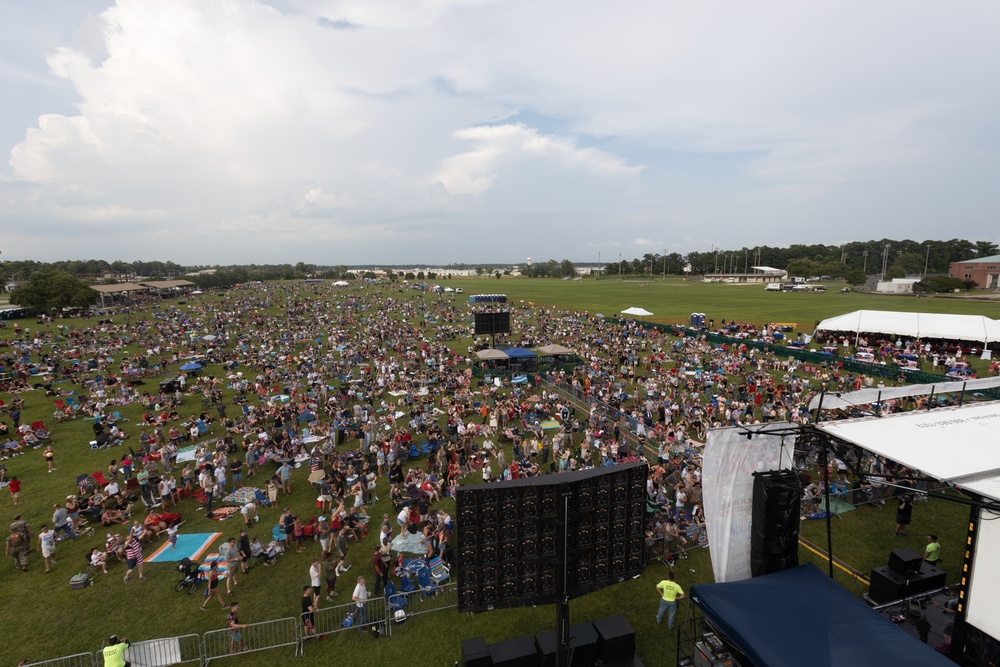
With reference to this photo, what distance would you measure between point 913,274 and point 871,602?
561 feet

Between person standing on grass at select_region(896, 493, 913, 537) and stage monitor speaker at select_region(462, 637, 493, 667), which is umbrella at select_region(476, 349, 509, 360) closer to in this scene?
person standing on grass at select_region(896, 493, 913, 537)

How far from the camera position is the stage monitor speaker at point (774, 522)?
30.2 ft

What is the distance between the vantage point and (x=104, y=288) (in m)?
80.1

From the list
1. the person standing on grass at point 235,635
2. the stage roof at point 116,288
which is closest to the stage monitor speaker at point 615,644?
the person standing on grass at point 235,635

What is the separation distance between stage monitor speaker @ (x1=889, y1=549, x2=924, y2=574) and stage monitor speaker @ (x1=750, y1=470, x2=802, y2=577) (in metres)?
2.29

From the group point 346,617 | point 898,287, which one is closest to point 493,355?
point 346,617

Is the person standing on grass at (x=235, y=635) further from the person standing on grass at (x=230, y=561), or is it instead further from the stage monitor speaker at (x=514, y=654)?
the stage monitor speaker at (x=514, y=654)

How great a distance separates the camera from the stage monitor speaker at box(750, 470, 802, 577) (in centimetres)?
922

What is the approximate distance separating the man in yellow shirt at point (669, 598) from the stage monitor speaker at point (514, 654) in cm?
299

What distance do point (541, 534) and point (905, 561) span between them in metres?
8.25

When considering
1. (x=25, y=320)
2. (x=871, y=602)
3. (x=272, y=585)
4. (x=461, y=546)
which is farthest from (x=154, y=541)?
(x=25, y=320)

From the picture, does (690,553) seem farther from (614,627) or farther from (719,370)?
(719,370)

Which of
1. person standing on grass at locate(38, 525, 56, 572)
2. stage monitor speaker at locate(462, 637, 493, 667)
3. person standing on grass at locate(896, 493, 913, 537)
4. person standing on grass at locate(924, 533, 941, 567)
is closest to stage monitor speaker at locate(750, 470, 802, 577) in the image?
person standing on grass at locate(924, 533, 941, 567)

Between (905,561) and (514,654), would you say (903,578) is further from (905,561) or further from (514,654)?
(514,654)
